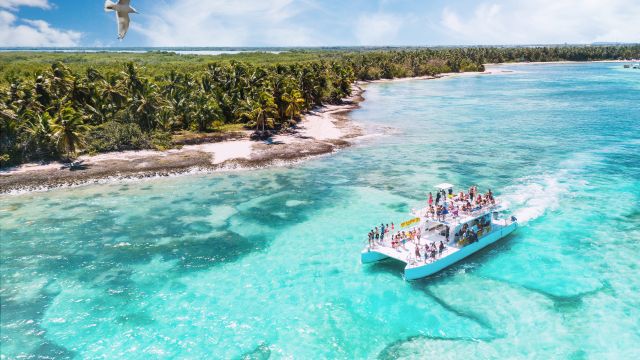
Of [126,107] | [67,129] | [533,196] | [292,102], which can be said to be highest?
[292,102]

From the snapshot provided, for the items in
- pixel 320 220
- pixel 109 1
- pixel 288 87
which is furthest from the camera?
pixel 288 87

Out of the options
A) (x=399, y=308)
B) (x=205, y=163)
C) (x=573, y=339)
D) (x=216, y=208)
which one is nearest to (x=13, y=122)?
(x=205, y=163)

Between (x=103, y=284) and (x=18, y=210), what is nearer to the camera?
(x=103, y=284)

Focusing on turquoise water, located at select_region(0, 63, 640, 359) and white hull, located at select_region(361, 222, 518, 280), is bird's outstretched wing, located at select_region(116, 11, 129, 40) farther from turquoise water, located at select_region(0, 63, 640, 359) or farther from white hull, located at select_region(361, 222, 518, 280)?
white hull, located at select_region(361, 222, 518, 280)

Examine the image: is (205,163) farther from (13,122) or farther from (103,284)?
(103,284)

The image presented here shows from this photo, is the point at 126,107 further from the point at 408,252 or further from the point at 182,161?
the point at 408,252

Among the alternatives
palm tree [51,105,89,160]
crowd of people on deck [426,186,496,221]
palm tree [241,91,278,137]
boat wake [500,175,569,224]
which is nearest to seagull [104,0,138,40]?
crowd of people on deck [426,186,496,221]

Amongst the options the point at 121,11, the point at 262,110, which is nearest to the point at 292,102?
the point at 262,110
